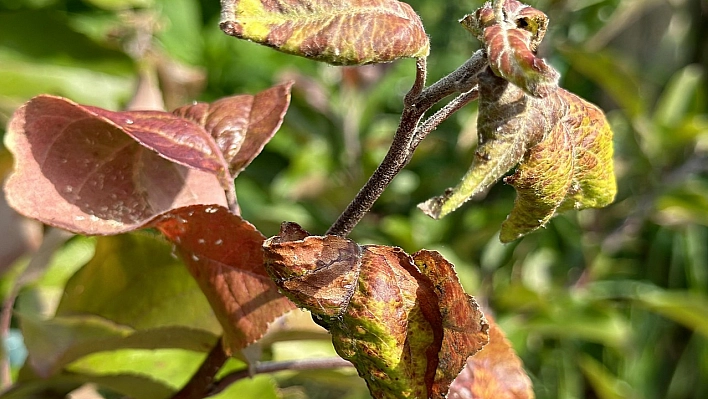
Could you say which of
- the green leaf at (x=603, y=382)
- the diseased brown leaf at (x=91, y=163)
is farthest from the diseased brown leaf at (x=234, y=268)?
the green leaf at (x=603, y=382)

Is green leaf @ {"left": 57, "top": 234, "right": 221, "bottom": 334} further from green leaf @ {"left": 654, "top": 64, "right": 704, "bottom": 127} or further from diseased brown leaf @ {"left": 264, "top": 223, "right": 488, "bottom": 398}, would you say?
green leaf @ {"left": 654, "top": 64, "right": 704, "bottom": 127}

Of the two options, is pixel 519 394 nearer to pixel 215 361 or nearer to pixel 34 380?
pixel 215 361

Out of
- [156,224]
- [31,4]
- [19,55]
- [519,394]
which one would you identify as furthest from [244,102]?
[31,4]

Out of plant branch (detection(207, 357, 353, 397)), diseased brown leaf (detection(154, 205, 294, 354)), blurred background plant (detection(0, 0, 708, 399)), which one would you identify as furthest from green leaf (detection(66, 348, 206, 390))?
diseased brown leaf (detection(154, 205, 294, 354))

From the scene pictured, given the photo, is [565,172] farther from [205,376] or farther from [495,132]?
[205,376]

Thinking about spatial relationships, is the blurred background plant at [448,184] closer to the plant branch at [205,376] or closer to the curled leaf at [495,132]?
the plant branch at [205,376]
